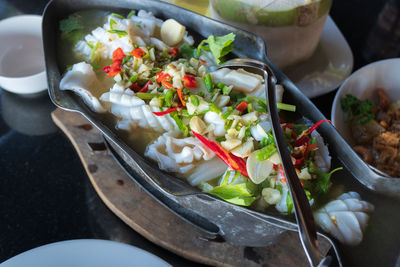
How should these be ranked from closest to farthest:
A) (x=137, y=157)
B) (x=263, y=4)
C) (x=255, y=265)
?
(x=137, y=157), (x=255, y=265), (x=263, y=4)

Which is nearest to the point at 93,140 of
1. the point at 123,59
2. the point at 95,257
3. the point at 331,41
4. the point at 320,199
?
the point at 123,59

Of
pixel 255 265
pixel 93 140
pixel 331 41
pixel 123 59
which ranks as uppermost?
pixel 123 59

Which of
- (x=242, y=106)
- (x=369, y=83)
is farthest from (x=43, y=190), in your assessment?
(x=369, y=83)

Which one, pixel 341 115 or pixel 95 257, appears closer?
pixel 95 257

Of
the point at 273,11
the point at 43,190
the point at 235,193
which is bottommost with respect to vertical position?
the point at 43,190

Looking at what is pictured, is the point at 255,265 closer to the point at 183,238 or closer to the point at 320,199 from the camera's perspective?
the point at 183,238

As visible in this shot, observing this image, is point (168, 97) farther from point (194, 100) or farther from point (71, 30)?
point (71, 30)

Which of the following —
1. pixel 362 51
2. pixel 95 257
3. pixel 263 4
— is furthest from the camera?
pixel 362 51

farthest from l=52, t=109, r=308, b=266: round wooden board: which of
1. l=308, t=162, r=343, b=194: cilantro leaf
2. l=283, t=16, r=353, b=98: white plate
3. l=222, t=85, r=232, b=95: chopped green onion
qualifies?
l=283, t=16, r=353, b=98: white plate

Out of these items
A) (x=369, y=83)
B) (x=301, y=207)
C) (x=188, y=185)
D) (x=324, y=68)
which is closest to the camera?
(x=301, y=207)
